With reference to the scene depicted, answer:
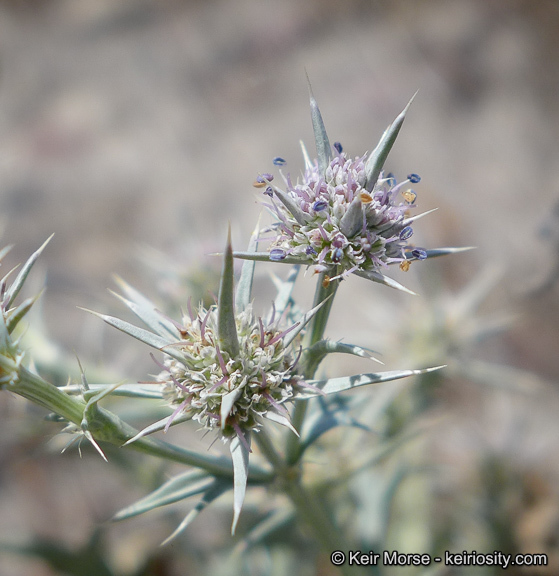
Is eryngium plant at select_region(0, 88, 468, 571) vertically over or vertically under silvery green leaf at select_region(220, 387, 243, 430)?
over

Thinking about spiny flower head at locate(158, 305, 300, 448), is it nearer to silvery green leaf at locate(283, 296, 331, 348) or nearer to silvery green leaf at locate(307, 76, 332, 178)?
silvery green leaf at locate(283, 296, 331, 348)

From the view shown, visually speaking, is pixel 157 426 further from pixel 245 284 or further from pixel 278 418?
pixel 245 284

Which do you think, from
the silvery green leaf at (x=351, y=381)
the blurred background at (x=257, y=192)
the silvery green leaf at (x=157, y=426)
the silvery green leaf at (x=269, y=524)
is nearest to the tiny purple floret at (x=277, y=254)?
the silvery green leaf at (x=351, y=381)

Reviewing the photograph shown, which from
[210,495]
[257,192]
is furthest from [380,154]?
[257,192]

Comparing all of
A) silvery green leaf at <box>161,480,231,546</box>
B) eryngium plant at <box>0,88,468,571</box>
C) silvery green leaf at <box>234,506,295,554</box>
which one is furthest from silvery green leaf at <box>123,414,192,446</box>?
silvery green leaf at <box>234,506,295,554</box>

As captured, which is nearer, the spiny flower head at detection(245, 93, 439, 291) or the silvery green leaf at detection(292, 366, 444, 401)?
the silvery green leaf at detection(292, 366, 444, 401)

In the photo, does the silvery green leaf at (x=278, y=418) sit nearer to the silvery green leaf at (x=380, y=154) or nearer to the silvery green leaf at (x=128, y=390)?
the silvery green leaf at (x=128, y=390)
